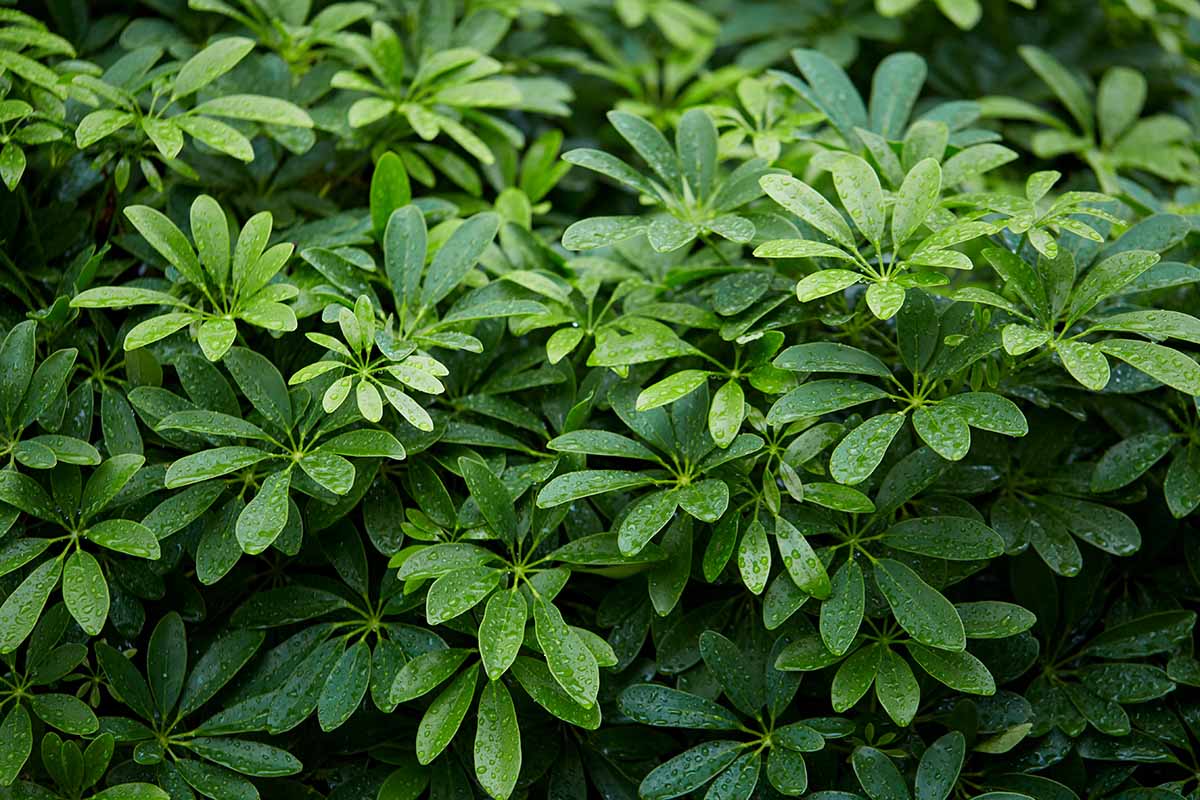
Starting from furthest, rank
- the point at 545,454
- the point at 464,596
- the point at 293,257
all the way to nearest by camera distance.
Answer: the point at 293,257, the point at 545,454, the point at 464,596

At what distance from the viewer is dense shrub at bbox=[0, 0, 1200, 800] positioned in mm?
1222

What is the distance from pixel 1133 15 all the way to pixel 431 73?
5.41 ft

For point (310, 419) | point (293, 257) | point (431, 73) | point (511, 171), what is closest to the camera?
point (310, 419)

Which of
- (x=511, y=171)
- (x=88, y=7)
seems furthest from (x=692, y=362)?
(x=88, y=7)

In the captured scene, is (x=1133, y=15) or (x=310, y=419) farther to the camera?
(x=1133, y=15)

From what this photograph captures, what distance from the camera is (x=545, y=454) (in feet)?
4.64

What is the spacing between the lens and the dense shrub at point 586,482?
1.22 metres

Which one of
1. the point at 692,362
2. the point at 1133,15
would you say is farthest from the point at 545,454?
the point at 1133,15

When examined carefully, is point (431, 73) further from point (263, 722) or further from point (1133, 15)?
point (1133, 15)

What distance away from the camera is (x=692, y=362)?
144 centimetres

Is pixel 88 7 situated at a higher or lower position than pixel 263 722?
higher

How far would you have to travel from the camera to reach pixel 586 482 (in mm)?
1227

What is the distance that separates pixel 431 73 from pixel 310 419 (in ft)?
2.20

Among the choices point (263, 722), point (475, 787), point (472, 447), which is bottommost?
point (475, 787)
